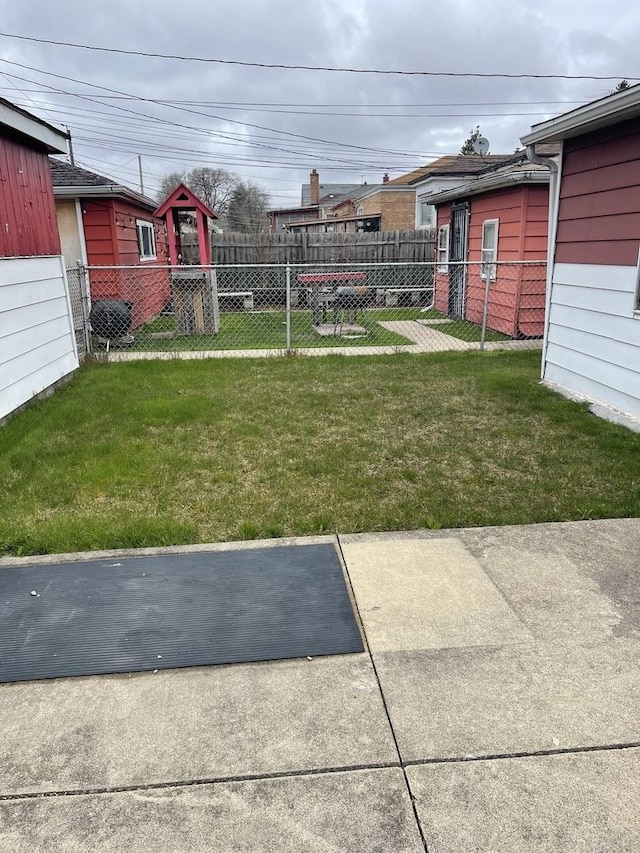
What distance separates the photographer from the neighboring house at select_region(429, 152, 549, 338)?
1026 cm

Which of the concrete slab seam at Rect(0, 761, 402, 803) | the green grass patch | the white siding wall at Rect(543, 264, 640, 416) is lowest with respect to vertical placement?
the concrete slab seam at Rect(0, 761, 402, 803)

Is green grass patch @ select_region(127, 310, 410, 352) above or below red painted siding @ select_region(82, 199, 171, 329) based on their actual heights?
below

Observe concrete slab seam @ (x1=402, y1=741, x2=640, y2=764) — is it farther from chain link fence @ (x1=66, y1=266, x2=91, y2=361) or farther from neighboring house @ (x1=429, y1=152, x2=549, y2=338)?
neighboring house @ (x1=429, y1=152, x2=549, y2=338)

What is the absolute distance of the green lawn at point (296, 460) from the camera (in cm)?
377

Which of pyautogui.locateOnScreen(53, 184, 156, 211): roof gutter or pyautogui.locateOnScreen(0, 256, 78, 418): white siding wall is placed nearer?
pyautogui.locateOnScreen(0, 256, 78, 418): white siding wall

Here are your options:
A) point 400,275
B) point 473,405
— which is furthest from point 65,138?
point 400,275

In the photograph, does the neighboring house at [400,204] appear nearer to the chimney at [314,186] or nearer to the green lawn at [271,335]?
the green lawn at [271,335]

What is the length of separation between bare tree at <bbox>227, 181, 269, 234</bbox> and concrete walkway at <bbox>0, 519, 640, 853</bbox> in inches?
2031

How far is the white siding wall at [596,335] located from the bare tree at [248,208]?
47.1m

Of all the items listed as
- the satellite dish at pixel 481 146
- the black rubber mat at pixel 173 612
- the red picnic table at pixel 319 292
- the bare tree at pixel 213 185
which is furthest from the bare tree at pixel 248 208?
the black rubber mat at pixel 173 612

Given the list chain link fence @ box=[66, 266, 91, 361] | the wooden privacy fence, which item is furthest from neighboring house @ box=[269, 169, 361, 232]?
chain link fence @ box=[66, 266, 91, 361]

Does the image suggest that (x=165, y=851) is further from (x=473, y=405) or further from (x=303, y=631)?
(x=473, y=405)

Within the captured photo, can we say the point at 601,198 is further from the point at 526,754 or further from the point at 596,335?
the point at 526,754

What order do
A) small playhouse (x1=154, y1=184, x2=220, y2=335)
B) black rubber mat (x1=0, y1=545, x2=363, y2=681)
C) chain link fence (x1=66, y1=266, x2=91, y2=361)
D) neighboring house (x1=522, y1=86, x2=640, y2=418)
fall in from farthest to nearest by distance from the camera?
small playhouse (x1=154, y1=184, x2=220, y2=335), chain link fence (x1=66, y1=266, x2=91, y2=361), neighboring house (x1=522, y1=86, x2=640, y2=418), black rubber mat (x1=0, y1=545, x2=363, y2=681)
